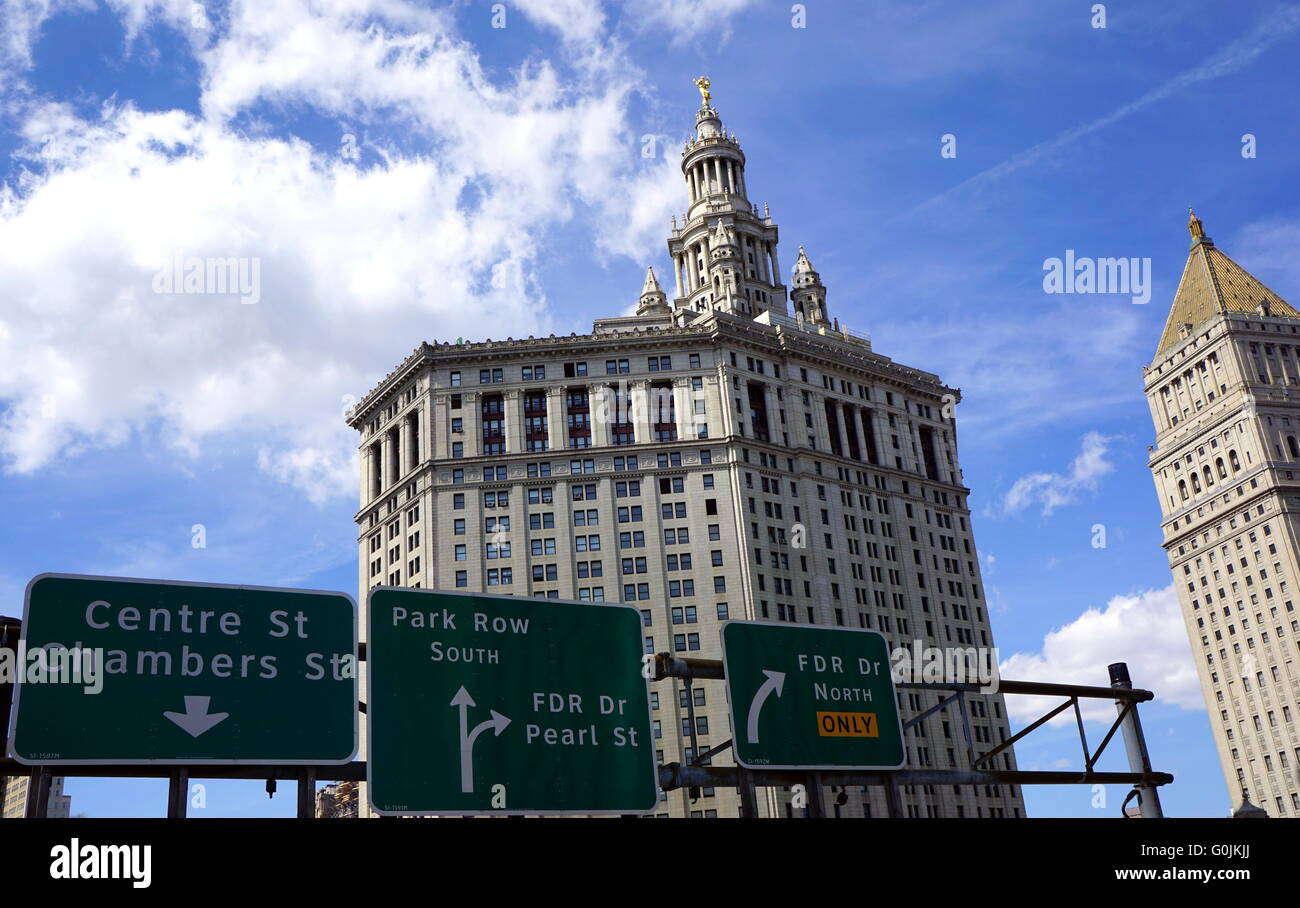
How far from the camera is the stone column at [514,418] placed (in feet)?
399

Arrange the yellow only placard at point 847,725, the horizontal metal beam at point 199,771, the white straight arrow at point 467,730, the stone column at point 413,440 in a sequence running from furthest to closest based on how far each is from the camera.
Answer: the stone column at point 413,440
the yellow only placard at point 847,725
the white straight arrow at point 467,730
the horizontal metal beam at point 199,771

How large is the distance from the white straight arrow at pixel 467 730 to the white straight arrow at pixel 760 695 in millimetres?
4090

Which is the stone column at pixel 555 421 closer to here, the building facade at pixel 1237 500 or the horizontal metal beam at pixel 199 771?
the building facade at pixel 1237 500

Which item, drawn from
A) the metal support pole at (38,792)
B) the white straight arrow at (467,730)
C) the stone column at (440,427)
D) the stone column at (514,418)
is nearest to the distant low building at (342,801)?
the stone column at (440,427)

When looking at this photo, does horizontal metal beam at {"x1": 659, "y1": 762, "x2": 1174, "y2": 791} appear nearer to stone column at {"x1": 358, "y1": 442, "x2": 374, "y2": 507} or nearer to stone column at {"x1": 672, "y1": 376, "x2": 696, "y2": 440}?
stone column at {"x1": 672, "y1": 376, "x2": 696, "y2": 440}

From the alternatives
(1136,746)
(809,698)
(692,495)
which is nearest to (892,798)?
(809,698)

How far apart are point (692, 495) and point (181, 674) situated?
4132 inches

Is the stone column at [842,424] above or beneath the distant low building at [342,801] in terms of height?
above

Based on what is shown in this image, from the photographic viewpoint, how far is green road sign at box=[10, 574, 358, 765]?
13945mm

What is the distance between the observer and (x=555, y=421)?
122875 millimetres

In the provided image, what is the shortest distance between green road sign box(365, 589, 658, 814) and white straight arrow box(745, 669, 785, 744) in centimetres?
172

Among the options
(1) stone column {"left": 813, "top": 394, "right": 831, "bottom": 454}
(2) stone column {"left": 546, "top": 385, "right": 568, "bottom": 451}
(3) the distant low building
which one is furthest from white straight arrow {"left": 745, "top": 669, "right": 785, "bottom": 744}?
(3) the distant low building
